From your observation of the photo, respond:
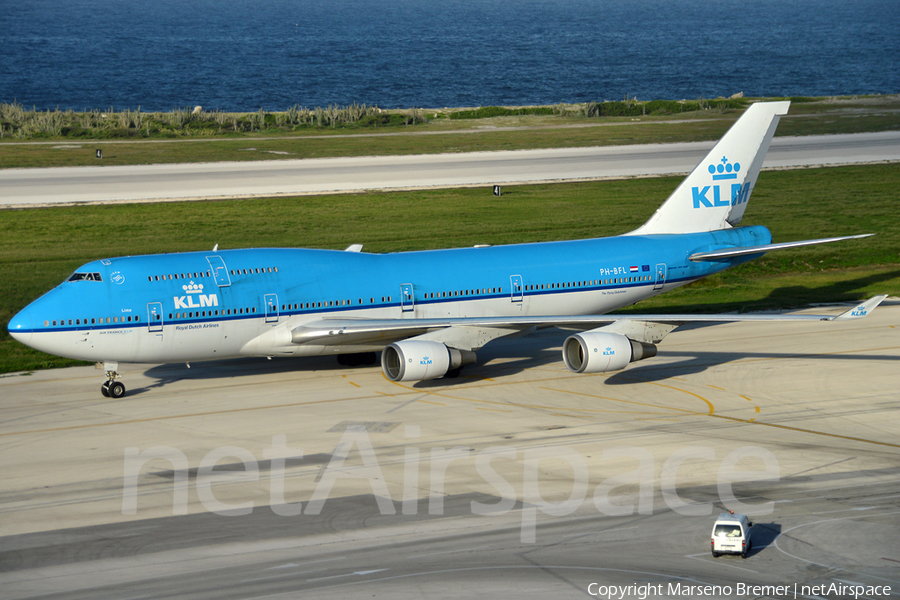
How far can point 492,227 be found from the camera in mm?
66812

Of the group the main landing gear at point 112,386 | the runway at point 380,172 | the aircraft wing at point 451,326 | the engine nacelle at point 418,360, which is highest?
the runway at point 380,172

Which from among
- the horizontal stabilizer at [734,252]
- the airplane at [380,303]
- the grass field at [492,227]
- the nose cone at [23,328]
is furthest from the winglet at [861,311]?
the nose cone at [23,328]

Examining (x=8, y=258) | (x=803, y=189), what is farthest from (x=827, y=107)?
Result: (x=8, y=258)

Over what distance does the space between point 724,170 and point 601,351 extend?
1450cm

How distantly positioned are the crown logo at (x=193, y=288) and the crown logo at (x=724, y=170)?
2339 centimetres

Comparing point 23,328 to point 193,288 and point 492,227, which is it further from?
point 492,227

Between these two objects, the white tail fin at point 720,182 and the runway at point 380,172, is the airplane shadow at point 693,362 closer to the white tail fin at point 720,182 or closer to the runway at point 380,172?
the white tail fin at point 720,182

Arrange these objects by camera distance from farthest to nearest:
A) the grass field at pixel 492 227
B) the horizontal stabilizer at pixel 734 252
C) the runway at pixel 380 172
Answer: the runway at pixel 380 172
the grass field at pixel 492 227
the horizontal stabilizer at pixel 734 252

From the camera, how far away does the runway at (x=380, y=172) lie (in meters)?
79.1

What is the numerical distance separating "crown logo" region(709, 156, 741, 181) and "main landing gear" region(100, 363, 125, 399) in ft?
88.8

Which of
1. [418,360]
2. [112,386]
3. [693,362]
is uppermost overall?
[418,360]

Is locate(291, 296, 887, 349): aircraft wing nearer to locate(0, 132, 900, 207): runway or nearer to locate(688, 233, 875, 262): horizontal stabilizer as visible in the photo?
locate(688, 233, 875, 262): horizontal stabilizer

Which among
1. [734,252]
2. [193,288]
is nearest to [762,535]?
[734,252]

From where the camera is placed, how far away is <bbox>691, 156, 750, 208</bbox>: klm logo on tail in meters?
44.6
